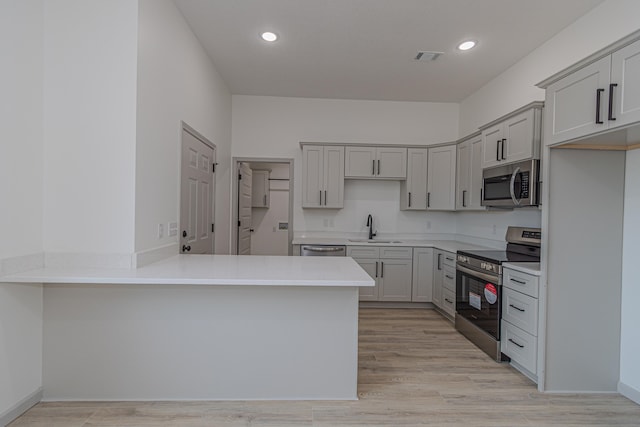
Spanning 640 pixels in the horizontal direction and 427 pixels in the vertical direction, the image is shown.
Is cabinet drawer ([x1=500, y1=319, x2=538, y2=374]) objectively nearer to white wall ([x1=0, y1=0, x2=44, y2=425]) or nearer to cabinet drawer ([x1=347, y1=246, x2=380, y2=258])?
cabinet drawer ([x1=347, y1=246, x2=380, y2=258])

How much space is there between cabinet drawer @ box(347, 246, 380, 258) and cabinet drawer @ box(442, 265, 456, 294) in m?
0.84

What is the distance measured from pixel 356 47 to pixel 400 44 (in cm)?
43

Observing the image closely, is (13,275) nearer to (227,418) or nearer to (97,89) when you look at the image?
(97,89)

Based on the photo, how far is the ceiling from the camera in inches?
105

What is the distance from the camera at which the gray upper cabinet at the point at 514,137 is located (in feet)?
9.09

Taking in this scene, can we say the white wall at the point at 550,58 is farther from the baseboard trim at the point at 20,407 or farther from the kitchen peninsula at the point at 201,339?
the baseboard trim at the point at 20,407

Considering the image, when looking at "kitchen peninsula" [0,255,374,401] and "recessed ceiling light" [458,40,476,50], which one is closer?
"kitchen peninsula" [0,255,374,401]

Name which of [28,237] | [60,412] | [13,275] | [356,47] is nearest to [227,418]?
[60,412]

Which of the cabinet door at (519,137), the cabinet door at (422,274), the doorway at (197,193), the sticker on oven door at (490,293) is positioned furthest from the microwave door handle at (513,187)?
the doorway at (197,193)

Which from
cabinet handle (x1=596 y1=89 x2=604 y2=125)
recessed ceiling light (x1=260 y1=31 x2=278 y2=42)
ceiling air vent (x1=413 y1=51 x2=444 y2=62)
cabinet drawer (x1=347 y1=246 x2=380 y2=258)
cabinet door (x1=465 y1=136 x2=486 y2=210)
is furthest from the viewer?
cabinet drawer (x1=347 y1=246 x2=380 y2=258)

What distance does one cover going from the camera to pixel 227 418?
2.05 m

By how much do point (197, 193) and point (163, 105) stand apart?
1015 mm

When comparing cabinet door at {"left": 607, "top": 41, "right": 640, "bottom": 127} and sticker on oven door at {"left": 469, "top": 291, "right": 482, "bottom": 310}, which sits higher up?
cabinet door at {"left": 607, "top": 41, "right": 640, "bottom": 127}

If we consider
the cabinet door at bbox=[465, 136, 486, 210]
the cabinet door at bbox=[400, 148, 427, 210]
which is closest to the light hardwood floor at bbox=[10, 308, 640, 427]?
the cabinet door at bbox=[465, 136, 486, 210]
